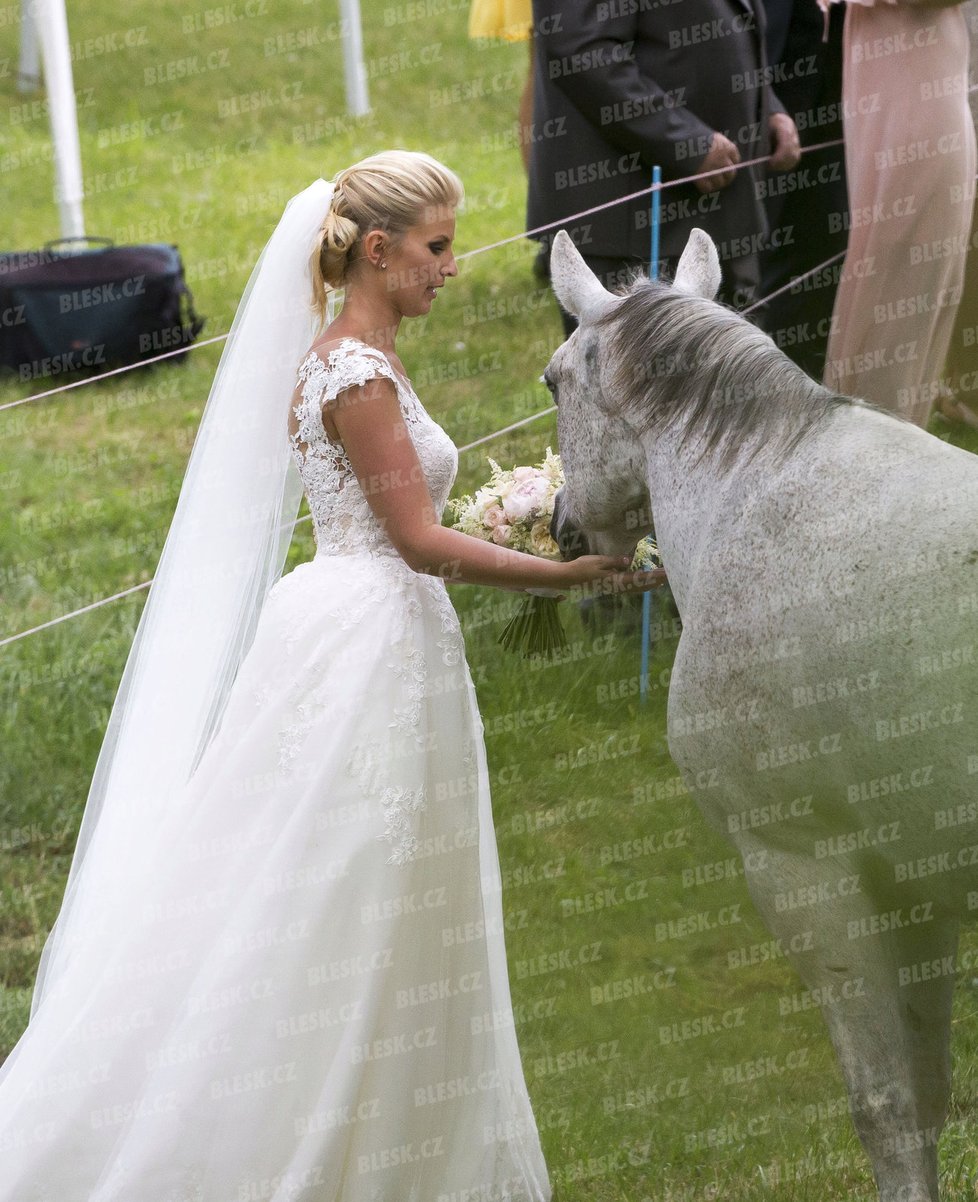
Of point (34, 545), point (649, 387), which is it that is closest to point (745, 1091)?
point (649, 387)

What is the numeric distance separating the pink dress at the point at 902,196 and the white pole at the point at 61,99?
4458 millimetres

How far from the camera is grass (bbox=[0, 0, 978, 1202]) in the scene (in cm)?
390

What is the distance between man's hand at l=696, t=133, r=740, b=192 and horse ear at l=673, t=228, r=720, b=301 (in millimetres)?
2051

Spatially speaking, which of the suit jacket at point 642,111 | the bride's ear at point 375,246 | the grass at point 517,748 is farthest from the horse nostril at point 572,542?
the suit jacket at point 642,111

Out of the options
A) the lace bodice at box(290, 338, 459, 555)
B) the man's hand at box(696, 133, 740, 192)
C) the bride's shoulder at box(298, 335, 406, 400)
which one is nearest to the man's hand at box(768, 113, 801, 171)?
the man's hand at box(696, 133, 740, 192)

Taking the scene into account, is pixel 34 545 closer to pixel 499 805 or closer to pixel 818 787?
pixel 499 805

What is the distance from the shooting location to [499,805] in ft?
18.2

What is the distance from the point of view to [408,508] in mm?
3289

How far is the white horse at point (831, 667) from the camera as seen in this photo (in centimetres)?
264

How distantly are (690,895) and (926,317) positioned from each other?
2.41 meters

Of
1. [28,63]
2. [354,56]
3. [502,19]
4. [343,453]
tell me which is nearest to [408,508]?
[343,453]

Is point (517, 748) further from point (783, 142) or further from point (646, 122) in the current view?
point (783, 142)

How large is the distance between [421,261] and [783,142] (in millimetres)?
3270

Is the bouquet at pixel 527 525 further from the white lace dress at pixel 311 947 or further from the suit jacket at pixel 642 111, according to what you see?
the suit jacket at pixel 642 111
